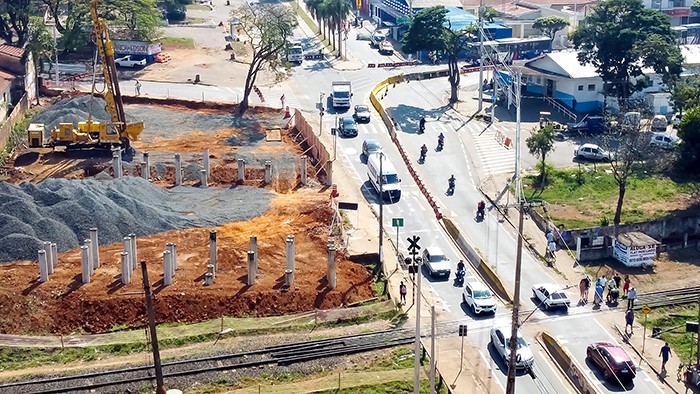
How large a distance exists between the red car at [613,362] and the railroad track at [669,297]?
7.44 metres

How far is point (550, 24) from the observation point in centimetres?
10938

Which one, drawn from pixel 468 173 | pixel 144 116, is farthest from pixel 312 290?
pixel 144 116

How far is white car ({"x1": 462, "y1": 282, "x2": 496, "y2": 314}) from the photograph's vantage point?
48062 mm

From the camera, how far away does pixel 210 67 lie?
101 m

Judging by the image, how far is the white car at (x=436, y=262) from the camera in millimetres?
52188

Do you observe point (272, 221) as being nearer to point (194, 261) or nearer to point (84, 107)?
point (194, 261)

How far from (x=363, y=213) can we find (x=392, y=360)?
61.5 feet

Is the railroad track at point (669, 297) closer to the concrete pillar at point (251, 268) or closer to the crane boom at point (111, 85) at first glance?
the concrete pillar at point (251, 268)

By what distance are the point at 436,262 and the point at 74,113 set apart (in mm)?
36415

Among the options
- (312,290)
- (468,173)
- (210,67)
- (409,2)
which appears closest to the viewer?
(312,290)

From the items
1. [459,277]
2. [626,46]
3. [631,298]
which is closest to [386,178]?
[459,277]

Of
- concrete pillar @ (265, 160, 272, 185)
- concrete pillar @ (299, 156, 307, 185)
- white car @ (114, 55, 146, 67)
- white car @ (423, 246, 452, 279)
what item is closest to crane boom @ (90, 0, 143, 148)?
concrete pillar @ (265, 160, 272, 185)

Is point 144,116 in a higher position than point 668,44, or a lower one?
lower

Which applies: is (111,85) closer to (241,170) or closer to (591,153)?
(241,170)
